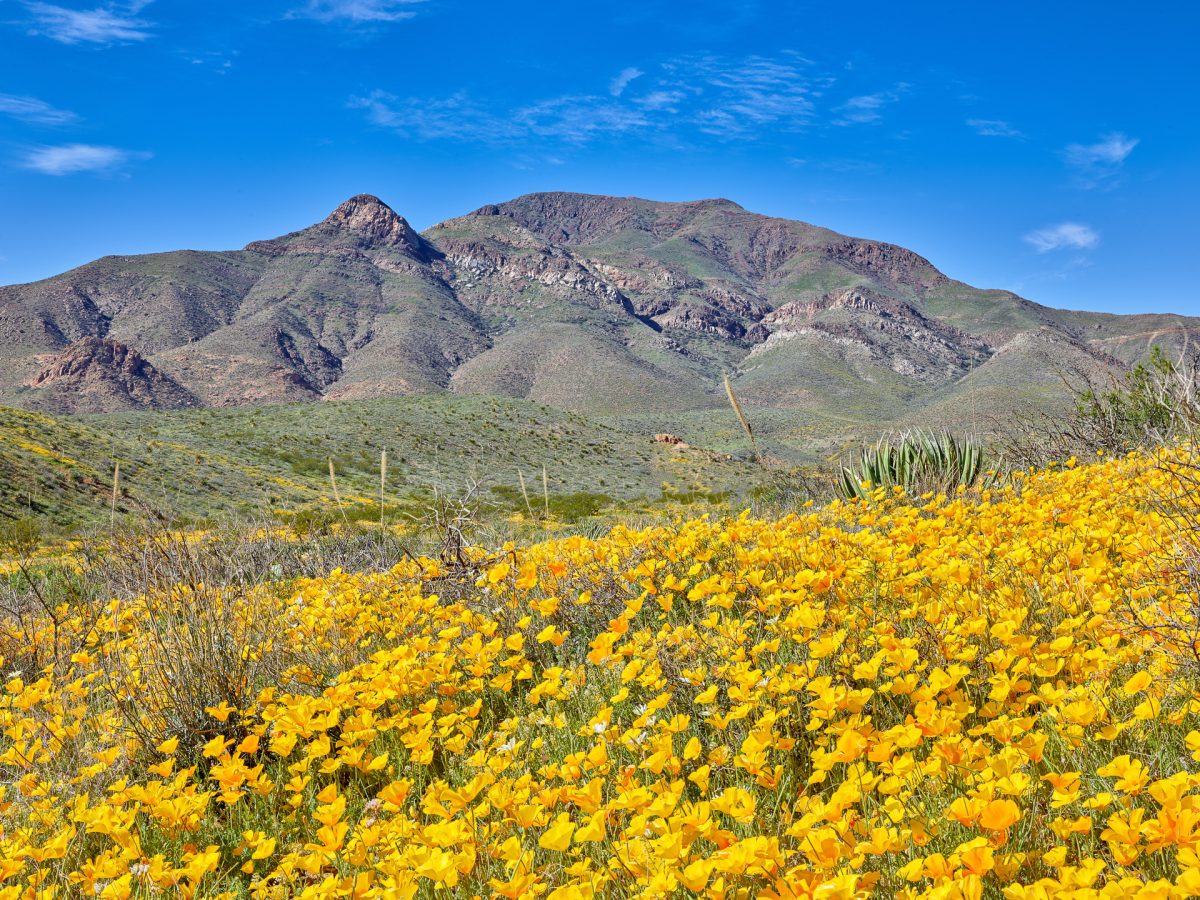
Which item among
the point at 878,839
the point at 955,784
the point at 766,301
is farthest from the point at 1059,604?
the point at 766,301

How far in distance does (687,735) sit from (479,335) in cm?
12894

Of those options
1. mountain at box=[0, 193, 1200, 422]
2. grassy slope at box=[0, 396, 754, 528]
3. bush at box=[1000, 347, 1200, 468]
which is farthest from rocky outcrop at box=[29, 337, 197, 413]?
bush at box=[1000, 347, 1200, 468]

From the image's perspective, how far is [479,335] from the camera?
420ft

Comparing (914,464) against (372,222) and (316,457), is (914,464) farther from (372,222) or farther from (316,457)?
(372,222)

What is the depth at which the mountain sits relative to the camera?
9431 cm

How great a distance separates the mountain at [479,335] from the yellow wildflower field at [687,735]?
66.0 metres

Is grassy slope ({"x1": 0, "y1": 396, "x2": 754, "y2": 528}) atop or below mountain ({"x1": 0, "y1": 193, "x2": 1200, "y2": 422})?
below

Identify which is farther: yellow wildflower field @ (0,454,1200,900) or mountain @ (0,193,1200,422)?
mountain @ (0,193,1200,422)

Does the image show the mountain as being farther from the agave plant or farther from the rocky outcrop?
the agave plant

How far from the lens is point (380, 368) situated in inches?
4338

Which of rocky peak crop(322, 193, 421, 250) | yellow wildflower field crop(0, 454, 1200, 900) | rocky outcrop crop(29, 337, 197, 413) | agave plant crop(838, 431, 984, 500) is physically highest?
rocky peak crop(322, 193, 421, 250)

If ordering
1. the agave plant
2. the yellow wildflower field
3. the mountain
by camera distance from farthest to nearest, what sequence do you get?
1. the mountain
2. the agave plant
3. the yellow wildflower field

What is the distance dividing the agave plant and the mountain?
193ft

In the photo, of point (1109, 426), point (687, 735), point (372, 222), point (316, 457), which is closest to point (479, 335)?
point (372, 222)
